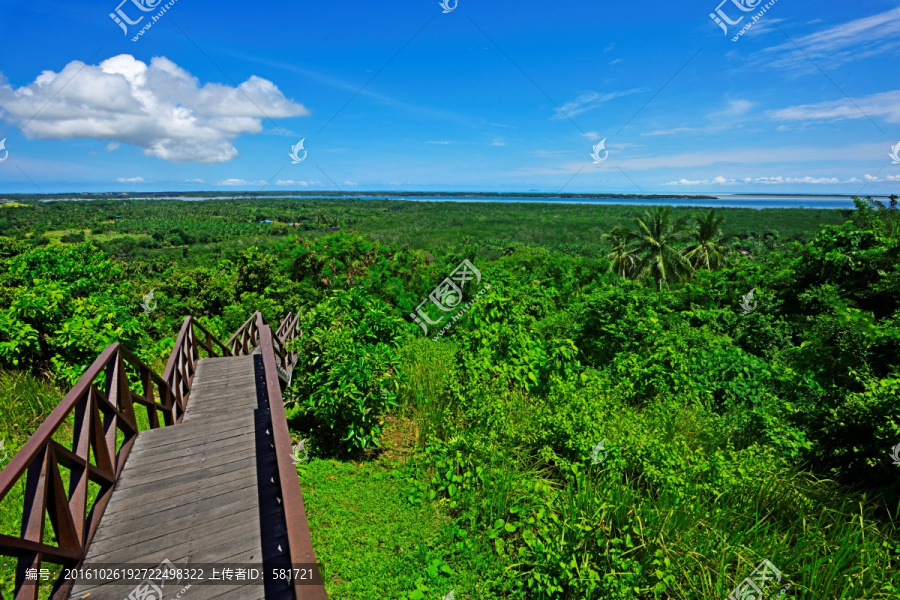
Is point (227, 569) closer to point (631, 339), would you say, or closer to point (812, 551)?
point (812, 551)

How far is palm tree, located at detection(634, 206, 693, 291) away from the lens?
97.7 feet

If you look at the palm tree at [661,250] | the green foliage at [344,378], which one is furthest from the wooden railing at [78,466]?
the palm tree at [661,250]

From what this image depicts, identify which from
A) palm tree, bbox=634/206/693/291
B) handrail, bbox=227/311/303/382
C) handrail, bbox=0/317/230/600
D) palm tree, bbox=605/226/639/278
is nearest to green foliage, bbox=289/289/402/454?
handrail, bbox=0/317/230/600

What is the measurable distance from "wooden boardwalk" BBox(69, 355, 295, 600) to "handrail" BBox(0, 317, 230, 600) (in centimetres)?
14

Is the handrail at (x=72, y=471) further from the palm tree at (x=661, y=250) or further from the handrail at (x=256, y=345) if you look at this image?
the palm tree at (x=661, y=250)

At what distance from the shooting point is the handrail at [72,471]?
252cm

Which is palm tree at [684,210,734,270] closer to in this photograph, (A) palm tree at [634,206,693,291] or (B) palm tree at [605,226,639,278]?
(A) palm tree at [634,206,693,291]

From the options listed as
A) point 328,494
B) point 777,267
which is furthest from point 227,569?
point 777,267

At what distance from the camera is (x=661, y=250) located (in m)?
30.0

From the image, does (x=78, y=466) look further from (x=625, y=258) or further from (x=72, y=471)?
(x=625, y=258)

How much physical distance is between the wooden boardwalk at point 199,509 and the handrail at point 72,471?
0.47ft

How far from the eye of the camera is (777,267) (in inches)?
629

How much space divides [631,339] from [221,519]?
8.56m

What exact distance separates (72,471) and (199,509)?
3.23 ft
